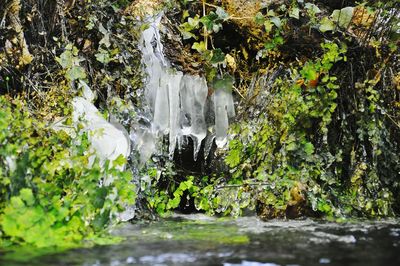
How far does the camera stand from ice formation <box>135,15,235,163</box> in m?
4.36

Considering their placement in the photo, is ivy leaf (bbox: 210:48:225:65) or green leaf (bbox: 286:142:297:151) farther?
ivy leaf (bbox: 210:48:225:65)

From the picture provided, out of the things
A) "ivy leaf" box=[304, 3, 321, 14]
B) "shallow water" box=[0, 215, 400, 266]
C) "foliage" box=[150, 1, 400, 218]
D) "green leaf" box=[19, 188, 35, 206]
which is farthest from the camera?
"ivy leaf" box=[304, 3, 321, 14]

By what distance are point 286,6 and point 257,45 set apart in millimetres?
337

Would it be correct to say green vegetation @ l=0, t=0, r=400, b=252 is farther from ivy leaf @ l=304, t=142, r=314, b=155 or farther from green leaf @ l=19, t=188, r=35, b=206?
green leaf @ l=19, t=188, r=35, b=206

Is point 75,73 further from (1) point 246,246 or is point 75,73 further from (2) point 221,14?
(1) point 246,246

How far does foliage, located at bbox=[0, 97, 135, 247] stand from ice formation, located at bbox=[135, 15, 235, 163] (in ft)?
3.08

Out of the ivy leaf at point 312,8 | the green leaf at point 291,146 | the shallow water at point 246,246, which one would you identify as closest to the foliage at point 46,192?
the shallow water at point 246,246

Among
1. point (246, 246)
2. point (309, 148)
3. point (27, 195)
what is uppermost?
point (309, 148)

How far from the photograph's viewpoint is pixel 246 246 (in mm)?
2875

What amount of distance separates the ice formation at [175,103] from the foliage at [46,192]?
0.94m

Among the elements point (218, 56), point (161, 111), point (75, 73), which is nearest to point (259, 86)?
point (218, 56)

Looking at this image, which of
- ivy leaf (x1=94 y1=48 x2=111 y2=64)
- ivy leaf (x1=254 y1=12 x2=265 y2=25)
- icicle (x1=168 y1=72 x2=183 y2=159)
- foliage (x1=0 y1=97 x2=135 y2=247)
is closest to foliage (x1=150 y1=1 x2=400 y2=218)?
ivy leaf (x1=254 y1=12 x2=265 y2=25)

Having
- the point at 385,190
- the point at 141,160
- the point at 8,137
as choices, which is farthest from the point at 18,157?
the point at 385,190

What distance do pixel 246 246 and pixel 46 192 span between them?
0.98 metres
